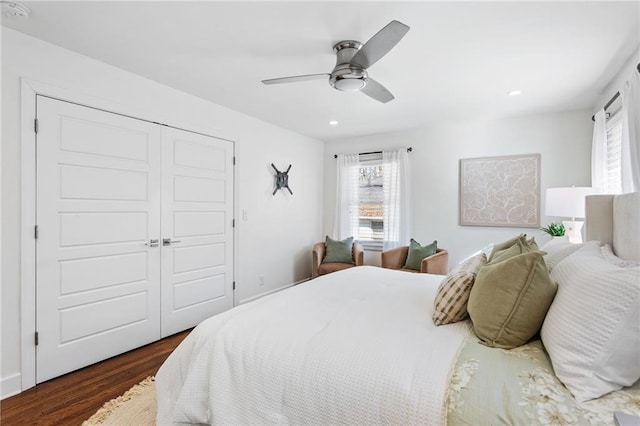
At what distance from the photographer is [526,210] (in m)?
3.79

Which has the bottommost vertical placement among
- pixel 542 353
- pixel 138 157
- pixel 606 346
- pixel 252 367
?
pixel 252 367

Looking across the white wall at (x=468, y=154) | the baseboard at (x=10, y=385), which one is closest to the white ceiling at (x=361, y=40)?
the white wall at (x=468, y=154)

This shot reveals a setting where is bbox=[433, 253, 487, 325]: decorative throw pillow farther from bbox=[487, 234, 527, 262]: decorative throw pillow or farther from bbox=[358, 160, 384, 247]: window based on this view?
bbox=[358, 160, 384, 247]: window

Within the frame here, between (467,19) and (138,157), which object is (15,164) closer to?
(138,157)

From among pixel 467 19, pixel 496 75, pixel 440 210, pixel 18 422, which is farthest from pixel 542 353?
pixel 440 210

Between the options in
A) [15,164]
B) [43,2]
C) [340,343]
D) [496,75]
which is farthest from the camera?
[496,75]

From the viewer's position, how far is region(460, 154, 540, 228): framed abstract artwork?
3.78 metres

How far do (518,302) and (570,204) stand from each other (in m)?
2.16

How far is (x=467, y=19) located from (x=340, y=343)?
2006mm

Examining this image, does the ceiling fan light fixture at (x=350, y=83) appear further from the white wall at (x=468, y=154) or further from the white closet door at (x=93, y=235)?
the white wall at (x=468, y=154)

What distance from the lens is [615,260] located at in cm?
139

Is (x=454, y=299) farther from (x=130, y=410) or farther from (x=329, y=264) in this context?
(x=329, y=264)

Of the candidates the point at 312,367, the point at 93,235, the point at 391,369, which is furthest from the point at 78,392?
the point at 391,369

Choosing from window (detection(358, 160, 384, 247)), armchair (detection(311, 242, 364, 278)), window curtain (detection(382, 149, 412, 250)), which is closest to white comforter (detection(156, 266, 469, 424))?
armchair (detection(311, 242, 364, 278))
